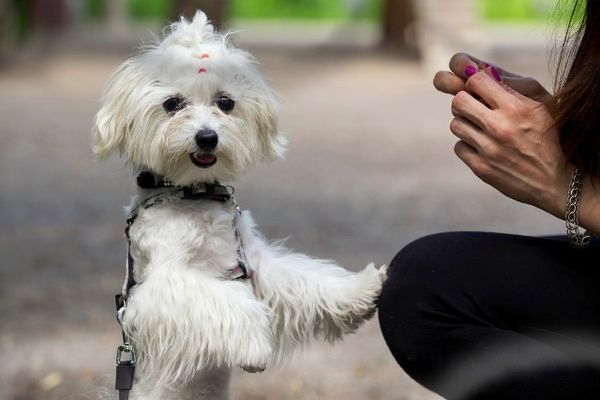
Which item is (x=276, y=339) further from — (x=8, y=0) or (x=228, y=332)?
(x=8, y=0)

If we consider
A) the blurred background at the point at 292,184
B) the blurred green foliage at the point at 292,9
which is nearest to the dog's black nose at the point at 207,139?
the blurred background at the point at 292,184

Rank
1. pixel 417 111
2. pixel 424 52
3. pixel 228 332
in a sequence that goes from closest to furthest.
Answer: pixel 228 332 → pixel 417 111 → pixel 424 52

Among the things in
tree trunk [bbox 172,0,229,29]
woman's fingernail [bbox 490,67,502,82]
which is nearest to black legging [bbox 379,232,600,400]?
woman's fingernail [bbox 490,67,502,82]

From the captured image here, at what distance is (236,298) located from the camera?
264cm

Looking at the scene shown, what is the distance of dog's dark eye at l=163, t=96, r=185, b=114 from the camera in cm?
269

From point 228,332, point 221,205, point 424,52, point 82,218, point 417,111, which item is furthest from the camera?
point 424,52

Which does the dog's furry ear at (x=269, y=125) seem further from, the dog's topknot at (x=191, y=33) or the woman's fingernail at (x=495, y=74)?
the woman's fingernail at (x=495, y=74)

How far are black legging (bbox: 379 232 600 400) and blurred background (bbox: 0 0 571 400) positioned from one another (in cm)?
60

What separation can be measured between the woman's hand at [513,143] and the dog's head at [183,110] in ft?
1.87

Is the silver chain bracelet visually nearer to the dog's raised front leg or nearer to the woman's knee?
the woman's knee

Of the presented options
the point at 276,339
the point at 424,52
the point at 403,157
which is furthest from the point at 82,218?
the point at 424,52

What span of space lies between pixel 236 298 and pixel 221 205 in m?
0.28

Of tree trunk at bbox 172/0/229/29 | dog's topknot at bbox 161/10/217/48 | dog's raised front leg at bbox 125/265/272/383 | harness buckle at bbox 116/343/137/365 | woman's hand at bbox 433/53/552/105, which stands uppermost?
dog's topknot at bbox 161/10/217/48

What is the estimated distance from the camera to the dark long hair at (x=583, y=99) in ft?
7.79
